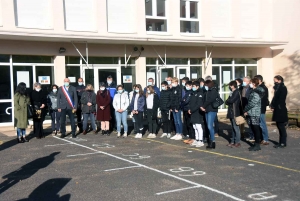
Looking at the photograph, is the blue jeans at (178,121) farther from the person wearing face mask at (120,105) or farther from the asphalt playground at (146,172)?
the person wearing face mask at (120,105)

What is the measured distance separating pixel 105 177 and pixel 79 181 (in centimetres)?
52

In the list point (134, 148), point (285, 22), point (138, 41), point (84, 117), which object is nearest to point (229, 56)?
point (285, 22)

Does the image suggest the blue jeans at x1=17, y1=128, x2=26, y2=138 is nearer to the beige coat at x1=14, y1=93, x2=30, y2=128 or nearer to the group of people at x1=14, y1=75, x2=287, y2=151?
the group of people at x1=14, y1=75, x2=287, y2=151

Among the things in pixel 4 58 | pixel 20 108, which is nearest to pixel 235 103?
pixel 20 108

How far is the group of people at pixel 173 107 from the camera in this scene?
9.70 meters

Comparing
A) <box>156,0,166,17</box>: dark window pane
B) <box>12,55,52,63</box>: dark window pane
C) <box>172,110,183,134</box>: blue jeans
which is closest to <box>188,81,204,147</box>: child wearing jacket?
<box>172,110,183,134</box>: blue jeans

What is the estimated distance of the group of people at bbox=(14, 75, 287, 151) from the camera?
9695mm

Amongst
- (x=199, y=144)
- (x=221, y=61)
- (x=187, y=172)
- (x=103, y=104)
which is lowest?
(x=187, y=172)

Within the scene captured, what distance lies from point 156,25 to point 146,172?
11473 mm

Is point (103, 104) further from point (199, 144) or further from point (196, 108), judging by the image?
point (199, 144)

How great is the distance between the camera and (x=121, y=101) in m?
12.2

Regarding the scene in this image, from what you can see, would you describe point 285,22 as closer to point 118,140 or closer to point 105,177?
point 118,140

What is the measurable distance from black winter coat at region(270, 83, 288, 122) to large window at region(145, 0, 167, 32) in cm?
900

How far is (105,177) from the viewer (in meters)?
7.08
